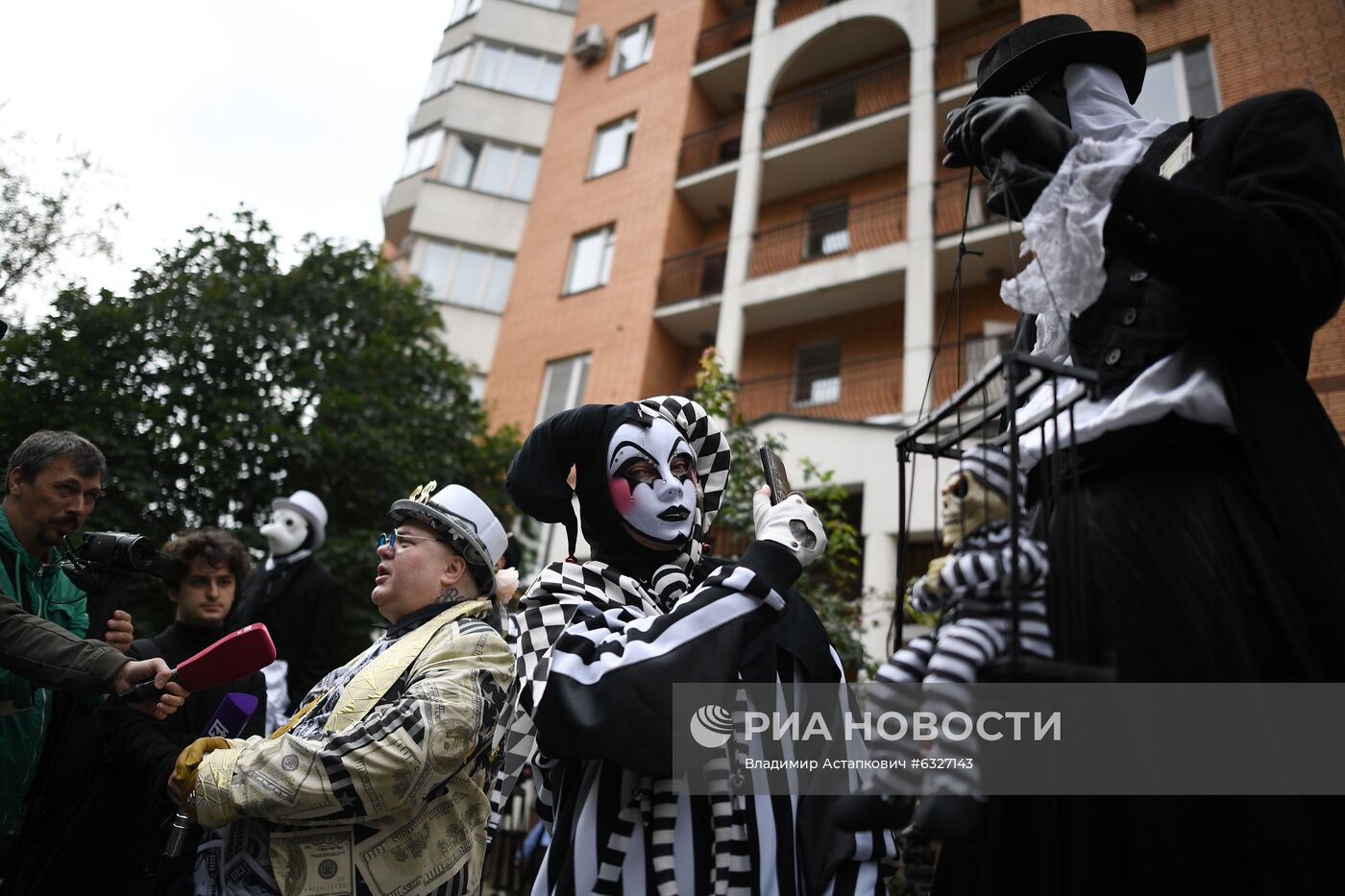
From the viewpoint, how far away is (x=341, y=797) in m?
2.44

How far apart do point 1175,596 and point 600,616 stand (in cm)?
128

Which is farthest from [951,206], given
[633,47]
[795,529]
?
[795,529]

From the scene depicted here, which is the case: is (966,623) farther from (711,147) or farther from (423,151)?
(423,151)

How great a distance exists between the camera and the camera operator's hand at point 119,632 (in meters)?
3.69

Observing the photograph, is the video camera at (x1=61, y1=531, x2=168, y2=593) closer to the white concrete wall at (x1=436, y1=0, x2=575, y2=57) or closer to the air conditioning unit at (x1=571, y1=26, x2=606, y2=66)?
the air conditioning unit at (x1=571, y1=26, x2=606, y2=66)

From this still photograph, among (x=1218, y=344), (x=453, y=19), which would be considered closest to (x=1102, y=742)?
(x=1218, y=344)

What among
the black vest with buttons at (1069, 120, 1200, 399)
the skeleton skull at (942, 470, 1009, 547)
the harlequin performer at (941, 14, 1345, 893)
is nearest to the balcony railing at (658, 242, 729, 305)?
the black vest with buttons at (1069, 120, 1200, 399)

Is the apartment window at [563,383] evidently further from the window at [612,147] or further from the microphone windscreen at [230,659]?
the microphone windscreen at [230,659]

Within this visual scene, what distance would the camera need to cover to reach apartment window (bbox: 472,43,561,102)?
73.7 feet

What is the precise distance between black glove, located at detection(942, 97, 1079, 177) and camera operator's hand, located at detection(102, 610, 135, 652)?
143 inches

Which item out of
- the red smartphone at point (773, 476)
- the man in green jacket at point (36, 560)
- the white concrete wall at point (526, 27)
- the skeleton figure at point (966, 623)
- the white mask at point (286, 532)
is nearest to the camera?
the skeleton figure at point (966, 623)

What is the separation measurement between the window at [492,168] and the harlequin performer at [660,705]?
19.9 m

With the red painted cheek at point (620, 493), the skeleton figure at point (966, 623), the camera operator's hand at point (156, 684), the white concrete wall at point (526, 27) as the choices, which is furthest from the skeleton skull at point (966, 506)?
the white concrete wall at point (526, 27)

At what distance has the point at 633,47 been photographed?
2059 cm
